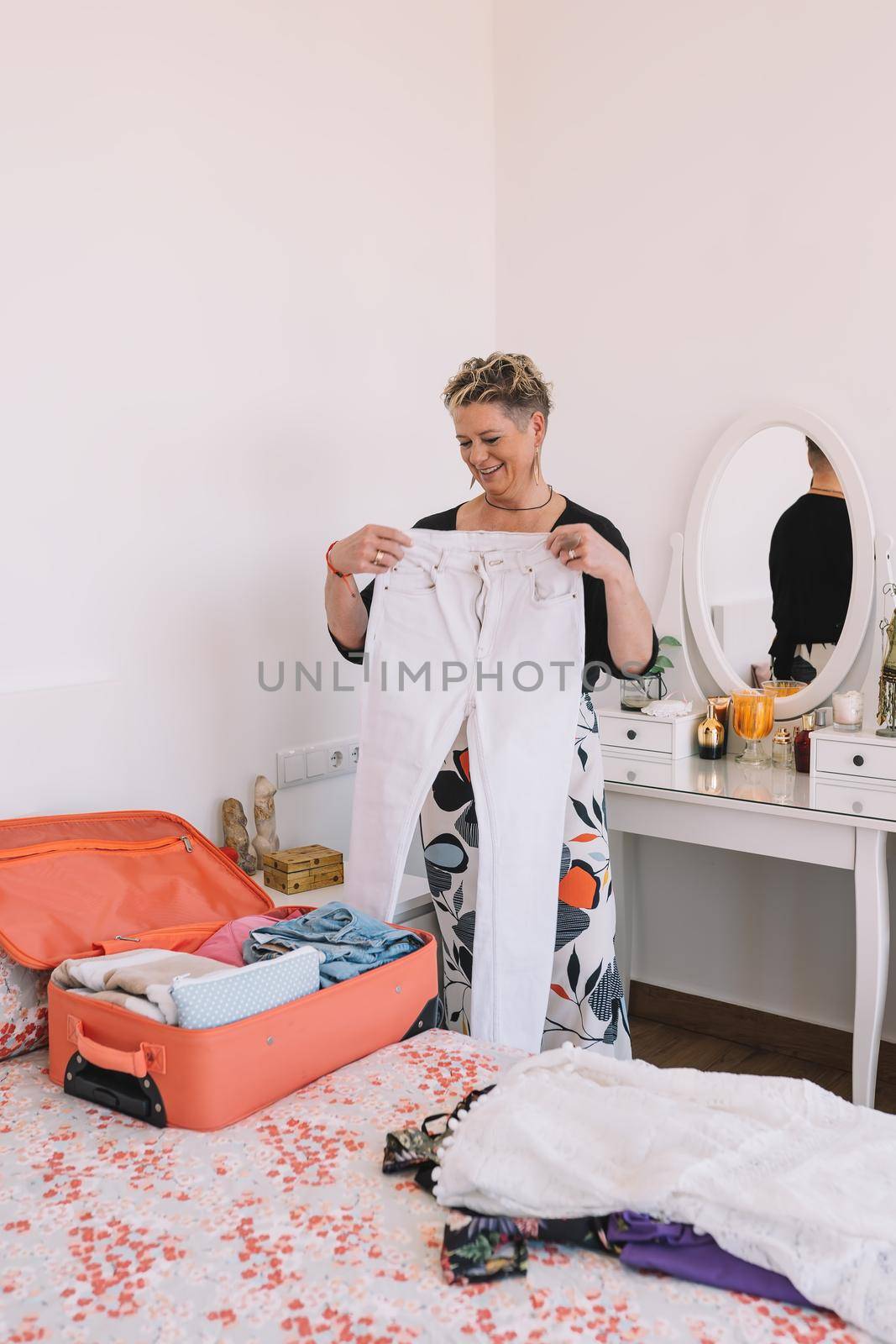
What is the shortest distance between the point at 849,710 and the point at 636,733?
474 mm

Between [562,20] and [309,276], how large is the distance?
109 centimetres

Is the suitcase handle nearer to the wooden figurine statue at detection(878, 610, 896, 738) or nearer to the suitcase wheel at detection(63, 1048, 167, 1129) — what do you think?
the suitcase wheel at detection(63, 1048, 167, 1129)

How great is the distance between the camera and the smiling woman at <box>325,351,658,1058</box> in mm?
2023

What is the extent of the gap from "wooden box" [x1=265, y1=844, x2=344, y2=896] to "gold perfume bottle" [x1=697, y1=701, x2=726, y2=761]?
35.2 inches

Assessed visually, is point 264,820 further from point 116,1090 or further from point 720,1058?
point 720,1058

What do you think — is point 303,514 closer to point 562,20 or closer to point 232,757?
point 232,757

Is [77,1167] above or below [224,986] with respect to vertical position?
below

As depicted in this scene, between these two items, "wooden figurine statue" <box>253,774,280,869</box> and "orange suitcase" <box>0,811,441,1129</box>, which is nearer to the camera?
"orange suitcase" <box>0,811,441,1129</box>

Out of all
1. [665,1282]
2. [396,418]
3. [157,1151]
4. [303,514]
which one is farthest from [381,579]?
[665,1282]

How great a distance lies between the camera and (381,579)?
6.90 ft

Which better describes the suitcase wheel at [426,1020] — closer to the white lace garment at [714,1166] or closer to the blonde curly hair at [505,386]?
the white lace garment at [714,1166]

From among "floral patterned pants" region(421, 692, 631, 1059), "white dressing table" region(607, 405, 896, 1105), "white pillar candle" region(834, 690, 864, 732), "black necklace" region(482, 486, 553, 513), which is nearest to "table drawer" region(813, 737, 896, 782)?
"white dressing table" region(607, 405, 896, 1105)

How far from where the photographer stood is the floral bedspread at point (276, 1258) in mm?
952

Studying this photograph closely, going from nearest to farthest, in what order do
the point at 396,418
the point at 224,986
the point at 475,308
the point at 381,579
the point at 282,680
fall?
the point at 224,986 < the point at 381,579 < the point at 282,680 < the point at 396,418 < the point at 475,308
